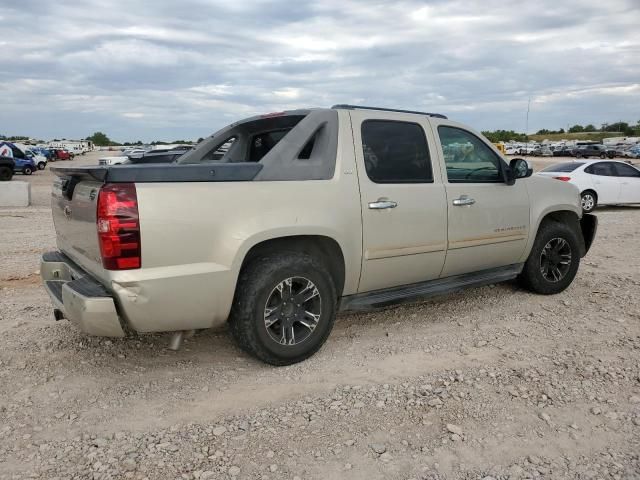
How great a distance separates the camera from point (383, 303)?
4418mm

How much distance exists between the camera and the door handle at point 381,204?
13.8 feet

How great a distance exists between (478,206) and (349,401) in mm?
2267

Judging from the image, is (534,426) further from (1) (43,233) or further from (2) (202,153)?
(1) (43,233)

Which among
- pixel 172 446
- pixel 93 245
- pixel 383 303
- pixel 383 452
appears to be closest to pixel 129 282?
pixel 93 245

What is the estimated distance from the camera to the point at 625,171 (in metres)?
15.1

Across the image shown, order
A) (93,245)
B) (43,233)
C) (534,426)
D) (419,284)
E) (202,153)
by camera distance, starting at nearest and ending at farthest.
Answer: (534,426), (93,245), (419,284), (202,153), (43,233)

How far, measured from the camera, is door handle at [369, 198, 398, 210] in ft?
13.8

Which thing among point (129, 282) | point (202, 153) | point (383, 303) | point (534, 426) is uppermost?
point (202, 153)

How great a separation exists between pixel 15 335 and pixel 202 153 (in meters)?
2.24

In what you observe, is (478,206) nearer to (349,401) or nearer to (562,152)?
(349,401)

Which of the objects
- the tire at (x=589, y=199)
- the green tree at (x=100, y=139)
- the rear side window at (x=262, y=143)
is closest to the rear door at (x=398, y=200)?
the rear side window at (x=262, y=143)

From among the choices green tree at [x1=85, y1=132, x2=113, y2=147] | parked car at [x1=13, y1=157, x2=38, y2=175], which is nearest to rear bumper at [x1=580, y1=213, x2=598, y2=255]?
parked car at [x1=13, y1=157, x2=38, y2=175]

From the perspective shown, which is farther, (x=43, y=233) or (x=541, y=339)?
(x=43, y=233)

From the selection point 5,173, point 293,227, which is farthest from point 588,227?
point 5,173
